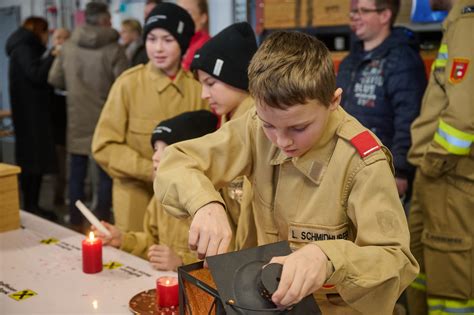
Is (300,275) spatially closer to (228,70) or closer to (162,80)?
(228,70)

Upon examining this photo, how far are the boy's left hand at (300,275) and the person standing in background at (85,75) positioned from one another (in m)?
3.99

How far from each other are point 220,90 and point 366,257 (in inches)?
56.5

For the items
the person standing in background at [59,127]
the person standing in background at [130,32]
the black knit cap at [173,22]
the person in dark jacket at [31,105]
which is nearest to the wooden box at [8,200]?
the black knit cap at [173,22]

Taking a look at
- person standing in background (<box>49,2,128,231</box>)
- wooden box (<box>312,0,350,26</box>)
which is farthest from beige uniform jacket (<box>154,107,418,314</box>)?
person standing in background (<box>49,2,128,231</box>)

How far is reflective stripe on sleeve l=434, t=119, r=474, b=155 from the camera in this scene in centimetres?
262

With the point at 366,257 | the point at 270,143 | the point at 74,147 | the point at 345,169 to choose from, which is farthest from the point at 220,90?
the point at 74,147

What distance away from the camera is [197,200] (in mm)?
1309

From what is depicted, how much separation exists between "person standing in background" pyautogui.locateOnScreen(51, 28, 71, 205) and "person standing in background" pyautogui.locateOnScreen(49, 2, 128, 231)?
0.88 meters

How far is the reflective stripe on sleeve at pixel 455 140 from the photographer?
8.59 feet

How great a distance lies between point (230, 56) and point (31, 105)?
12.0ft

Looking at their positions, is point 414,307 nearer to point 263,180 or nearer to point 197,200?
point 263,180

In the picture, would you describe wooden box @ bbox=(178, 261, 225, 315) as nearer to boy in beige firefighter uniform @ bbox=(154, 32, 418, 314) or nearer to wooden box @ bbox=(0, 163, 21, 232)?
boy in beige firefighter uniform @ bbox=(154, 32, 418, 314)

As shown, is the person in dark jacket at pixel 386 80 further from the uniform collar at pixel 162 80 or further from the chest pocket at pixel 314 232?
the chest pocket at pixel 314 232

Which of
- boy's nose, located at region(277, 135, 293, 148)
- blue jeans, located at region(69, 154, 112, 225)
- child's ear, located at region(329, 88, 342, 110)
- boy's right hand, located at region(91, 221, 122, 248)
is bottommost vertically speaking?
blue jeans, located at region(69, 154, 112, 225)
